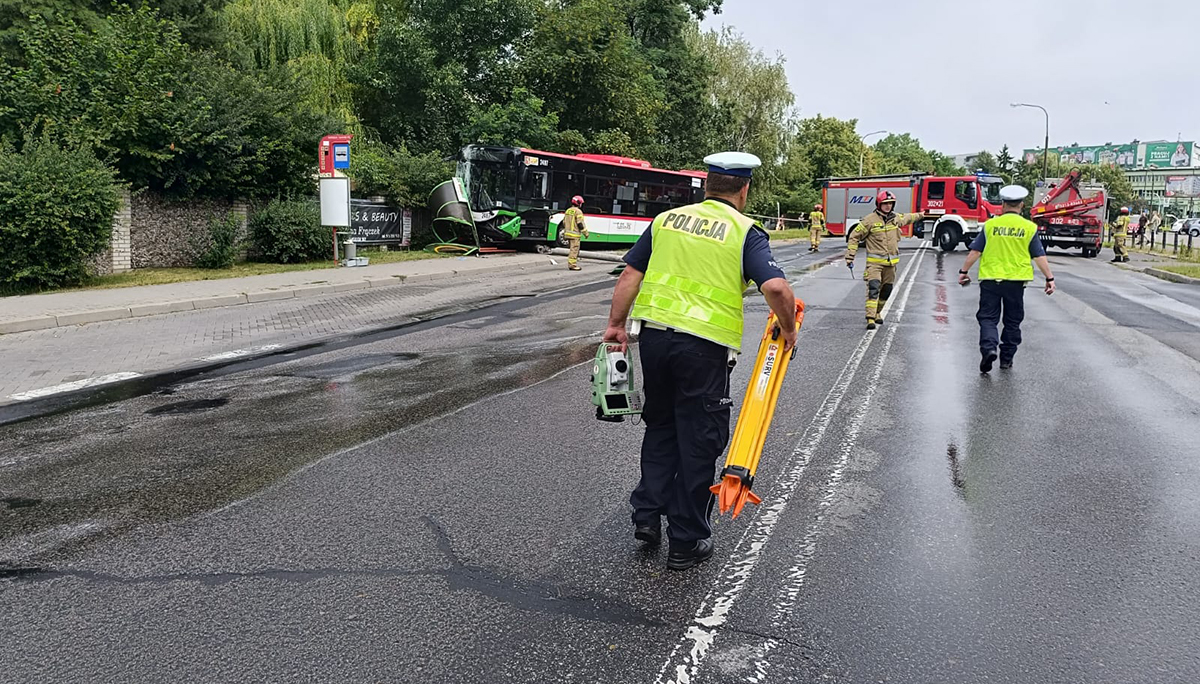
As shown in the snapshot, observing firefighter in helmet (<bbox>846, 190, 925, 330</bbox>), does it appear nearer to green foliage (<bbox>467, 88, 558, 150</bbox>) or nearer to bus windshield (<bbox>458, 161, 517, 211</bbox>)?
bus windshield (<bbox>458, 161, 517, 211</bbox>)

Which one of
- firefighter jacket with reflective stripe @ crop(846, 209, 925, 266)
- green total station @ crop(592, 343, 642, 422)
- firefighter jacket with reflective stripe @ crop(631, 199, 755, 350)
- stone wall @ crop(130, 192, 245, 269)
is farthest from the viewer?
stone wall @ crop(130, 192, 245, 269)

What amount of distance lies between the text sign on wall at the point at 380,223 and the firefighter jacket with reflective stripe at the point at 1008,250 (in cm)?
1757

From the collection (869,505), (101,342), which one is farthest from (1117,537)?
(101,342)

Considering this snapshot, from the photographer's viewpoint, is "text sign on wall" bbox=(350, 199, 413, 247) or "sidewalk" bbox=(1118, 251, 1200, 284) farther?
"text sign on wall" bbox=(350, 199, 413, 247)

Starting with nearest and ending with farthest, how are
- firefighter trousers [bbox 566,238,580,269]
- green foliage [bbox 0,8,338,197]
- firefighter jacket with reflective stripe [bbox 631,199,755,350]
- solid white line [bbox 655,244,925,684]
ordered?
solid white line [bbox 655,244,925,684] < firefighter jacket with reflective stripe [bbox 631,199,755,350] < green foliage [bbox 0,8,338,197] < firefighter trousers [bbox 566,238,580,269]

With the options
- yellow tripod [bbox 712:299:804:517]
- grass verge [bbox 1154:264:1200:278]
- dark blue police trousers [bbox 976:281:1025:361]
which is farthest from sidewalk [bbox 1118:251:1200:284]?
yellow tripod [bbox 712:299:804:517]

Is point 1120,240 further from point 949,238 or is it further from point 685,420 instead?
point 685,420

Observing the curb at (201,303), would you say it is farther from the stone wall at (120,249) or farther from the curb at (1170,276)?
the curb at (1170,276)

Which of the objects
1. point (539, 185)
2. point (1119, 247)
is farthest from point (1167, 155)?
point (539, 185)

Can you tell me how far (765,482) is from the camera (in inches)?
202

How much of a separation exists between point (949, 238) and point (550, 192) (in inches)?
628

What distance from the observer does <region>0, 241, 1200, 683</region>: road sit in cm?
320

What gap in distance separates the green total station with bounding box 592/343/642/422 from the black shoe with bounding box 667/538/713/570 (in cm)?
67

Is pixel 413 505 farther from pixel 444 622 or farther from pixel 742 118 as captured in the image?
pixel 742 118
